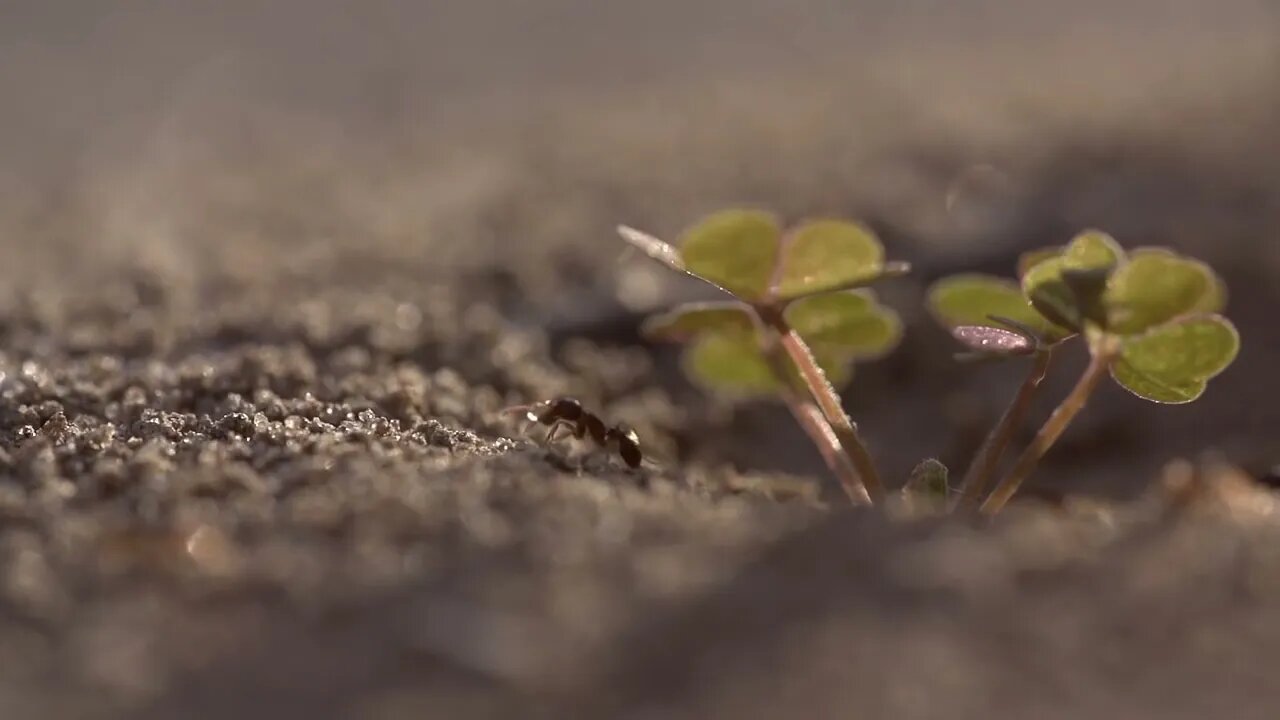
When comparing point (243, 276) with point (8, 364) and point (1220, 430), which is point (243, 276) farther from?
point (1220, 430)

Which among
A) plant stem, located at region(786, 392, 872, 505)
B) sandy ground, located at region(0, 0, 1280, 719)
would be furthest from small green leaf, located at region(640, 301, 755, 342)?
sandy ground, located at region(0, 0, 1280, 719)

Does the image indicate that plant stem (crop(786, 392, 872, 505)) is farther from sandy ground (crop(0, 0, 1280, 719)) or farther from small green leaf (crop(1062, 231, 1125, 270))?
small green leaf (crop(1062, 231, 1125, 270))

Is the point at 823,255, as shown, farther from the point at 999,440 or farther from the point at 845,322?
the point at 999,440

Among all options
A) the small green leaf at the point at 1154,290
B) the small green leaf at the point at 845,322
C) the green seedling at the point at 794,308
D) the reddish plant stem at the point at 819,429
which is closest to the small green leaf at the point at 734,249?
the green seedling at the point at 794,308

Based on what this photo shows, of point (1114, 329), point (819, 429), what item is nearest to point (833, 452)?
point (819, 429)

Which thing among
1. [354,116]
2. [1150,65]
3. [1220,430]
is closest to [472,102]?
[354,116]
